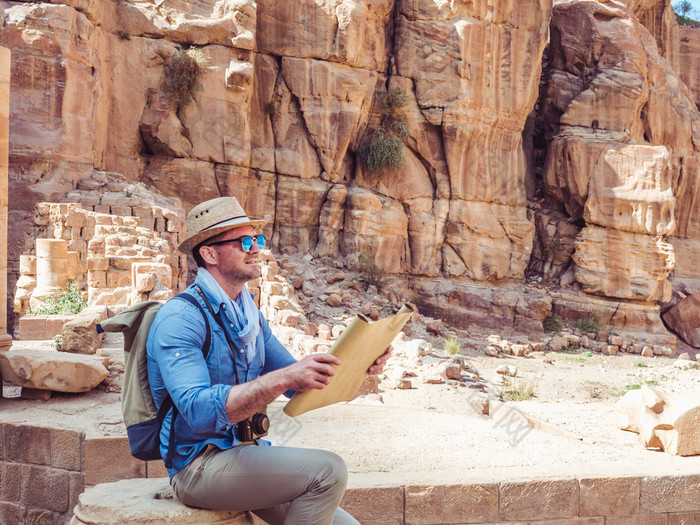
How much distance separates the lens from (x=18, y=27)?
15.9 metres

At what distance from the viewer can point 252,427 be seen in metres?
2.47

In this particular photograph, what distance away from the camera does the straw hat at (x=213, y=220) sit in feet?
8.66

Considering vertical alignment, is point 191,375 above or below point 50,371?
above

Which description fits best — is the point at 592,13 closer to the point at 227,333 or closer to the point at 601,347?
the point at 601,347

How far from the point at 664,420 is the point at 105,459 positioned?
12.6ft

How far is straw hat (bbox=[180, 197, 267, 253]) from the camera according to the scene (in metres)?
2.64

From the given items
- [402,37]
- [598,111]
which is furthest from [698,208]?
[402,37]

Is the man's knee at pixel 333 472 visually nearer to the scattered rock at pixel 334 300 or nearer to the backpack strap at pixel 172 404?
the backpack strap at pixel 172 404

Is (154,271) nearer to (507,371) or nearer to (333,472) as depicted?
(507,371)

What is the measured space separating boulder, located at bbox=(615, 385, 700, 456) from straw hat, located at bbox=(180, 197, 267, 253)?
351 cm

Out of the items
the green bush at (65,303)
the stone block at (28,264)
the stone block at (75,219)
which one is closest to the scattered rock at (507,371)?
the green bush at (65,303)

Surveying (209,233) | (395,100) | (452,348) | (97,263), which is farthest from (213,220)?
(395,100)

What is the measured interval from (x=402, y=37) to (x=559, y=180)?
7.88 meters

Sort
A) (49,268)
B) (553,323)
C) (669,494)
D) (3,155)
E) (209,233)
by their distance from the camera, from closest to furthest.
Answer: (209,233)
(669,494)
(3,155)
(49,268)
(553,323)
